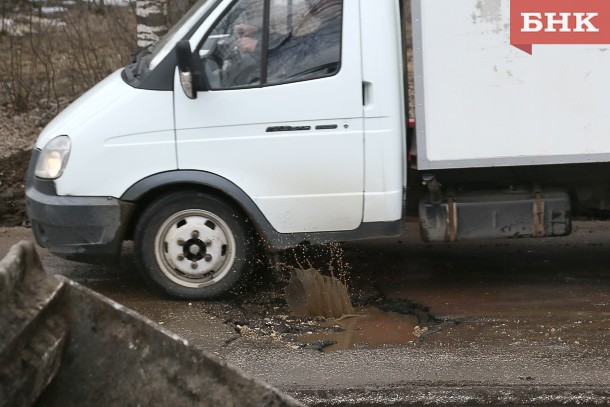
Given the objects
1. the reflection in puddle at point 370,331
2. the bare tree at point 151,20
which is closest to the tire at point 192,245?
the reflection in puddle at point 370,331

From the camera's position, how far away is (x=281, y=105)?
6668 millimetres

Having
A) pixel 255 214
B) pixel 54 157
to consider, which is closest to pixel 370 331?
pixel 255 214

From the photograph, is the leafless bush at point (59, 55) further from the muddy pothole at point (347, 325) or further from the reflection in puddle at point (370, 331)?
the reflection in puddle at point (370, 331)

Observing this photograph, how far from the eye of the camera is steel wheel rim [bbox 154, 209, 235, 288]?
22.7ft

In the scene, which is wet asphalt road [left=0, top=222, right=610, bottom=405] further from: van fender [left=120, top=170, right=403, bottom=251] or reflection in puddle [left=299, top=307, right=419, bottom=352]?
van fender [left=120, top=170, right=403, bottom=251]

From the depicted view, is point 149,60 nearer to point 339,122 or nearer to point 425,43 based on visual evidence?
point 339,122

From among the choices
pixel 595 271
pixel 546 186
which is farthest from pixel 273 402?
pixel 595 271

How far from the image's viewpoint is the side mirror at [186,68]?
654 cm

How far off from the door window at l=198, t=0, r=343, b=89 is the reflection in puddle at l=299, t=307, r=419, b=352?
5.24 feet

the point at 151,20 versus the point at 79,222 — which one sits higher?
the point at 151,20

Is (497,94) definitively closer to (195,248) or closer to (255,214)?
→ (255,214)

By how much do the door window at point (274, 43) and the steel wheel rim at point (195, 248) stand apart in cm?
93

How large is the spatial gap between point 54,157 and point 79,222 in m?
0.46

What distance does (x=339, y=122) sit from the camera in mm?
6656
